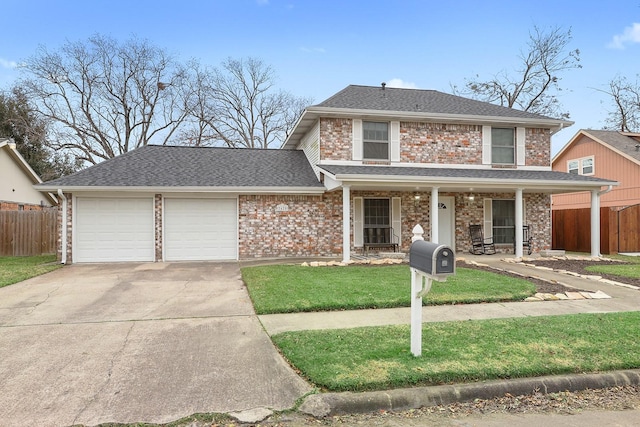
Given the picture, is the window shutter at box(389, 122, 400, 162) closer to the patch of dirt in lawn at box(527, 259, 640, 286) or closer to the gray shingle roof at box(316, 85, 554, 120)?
the gray shingle roof at box(316, 85, 554, 120)

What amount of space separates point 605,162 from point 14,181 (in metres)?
30.8

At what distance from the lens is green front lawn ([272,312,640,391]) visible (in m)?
3.80

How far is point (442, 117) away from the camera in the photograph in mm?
14242

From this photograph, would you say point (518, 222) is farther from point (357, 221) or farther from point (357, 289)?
point (357, 289)

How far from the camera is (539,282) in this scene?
8828 mm

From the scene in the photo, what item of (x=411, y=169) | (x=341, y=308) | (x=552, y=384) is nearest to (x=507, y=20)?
(x=411, y=169)

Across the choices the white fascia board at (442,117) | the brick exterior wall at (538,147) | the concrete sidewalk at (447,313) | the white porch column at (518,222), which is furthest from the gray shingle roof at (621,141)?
the concrete sidewalk at (447,313)

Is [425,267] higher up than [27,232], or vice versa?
[425,267]

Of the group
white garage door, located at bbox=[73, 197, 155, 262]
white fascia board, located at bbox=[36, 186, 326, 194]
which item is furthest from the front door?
white garage door, located at bbox=[73, 197, 155, 262]

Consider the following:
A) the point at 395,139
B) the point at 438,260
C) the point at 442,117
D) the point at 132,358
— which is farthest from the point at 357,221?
the point at 132,358

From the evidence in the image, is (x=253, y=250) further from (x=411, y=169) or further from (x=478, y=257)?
(x=478, y=257)

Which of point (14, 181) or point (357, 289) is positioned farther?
point (14, 181)

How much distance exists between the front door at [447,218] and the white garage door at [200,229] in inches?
295

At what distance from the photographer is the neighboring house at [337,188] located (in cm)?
1273
